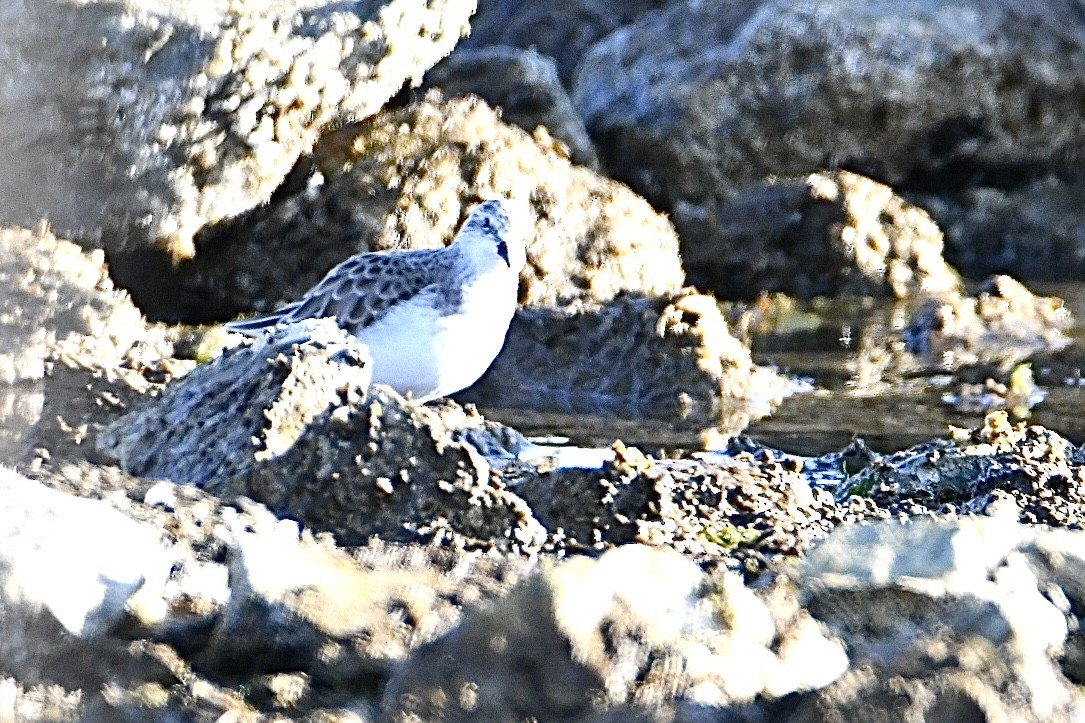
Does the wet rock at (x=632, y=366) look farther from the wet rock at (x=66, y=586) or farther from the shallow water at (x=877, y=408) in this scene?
the wet rock at (x=66, y=586)

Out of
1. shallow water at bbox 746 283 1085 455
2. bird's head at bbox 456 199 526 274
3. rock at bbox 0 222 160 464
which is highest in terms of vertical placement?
bird's head at bbox 456 199 526 274

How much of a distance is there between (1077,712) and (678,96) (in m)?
10.5

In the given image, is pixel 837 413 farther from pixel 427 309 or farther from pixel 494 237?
pixel 427 309

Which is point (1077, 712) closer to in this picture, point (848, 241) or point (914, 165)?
point (848, 241)

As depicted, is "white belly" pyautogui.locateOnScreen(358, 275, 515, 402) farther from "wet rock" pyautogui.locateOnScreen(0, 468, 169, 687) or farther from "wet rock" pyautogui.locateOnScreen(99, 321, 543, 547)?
"wet rock" pyautogui.locateOnScreen(0, 468, 169, 687)

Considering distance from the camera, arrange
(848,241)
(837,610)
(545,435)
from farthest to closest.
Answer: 1. (848,241)
2. (545,435)
3. (837,610)

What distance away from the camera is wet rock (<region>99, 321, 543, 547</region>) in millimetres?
4246

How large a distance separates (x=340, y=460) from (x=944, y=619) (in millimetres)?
1980

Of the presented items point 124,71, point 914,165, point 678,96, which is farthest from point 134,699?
point 914,165

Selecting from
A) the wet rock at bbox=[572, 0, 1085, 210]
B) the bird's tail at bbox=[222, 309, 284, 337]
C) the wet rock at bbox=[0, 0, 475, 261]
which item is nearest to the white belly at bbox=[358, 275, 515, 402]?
the bird's tail at bbox=[222, 309, 284, 337]

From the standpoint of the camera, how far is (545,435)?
7.24 metres

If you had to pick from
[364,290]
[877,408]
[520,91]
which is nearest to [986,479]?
[364,290]

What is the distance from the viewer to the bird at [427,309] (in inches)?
235

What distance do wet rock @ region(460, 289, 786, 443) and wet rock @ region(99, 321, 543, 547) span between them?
344cm
